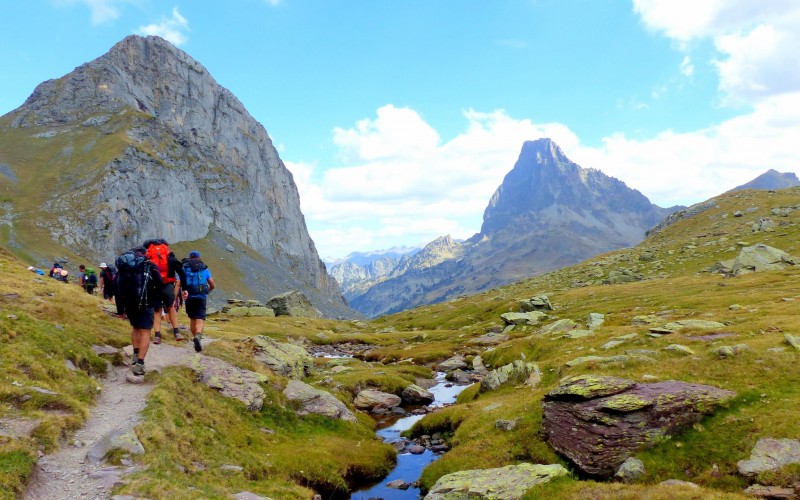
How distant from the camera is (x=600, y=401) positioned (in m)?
22.8

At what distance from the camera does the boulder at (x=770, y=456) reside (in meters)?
17.0

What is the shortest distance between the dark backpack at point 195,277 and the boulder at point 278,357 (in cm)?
953

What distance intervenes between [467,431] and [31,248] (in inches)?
6445

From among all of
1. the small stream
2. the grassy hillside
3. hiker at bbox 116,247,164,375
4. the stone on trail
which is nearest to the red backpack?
hiker at bbox 116,247,164,375

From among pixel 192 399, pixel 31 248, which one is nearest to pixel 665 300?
pixel 192 399

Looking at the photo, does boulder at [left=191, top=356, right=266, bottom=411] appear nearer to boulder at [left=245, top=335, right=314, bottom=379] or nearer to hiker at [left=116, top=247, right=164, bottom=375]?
hiker at [left=116, top=247, right=164, bottom=375]

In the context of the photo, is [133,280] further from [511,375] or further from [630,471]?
[511,375]

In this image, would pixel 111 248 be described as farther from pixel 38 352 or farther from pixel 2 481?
pixel 2 481

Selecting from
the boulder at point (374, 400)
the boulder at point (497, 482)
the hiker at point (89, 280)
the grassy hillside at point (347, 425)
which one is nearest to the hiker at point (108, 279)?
the hiker at point (89, 280)

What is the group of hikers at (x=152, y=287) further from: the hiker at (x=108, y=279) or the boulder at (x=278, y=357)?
the hiker at (x=108, y=279)

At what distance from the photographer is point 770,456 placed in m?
17.5

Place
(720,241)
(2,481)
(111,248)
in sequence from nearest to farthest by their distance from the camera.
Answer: (2,481) → (720,241) → (111,248)

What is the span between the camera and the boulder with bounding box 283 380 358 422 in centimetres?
2992

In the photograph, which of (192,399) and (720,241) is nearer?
(192,399)
